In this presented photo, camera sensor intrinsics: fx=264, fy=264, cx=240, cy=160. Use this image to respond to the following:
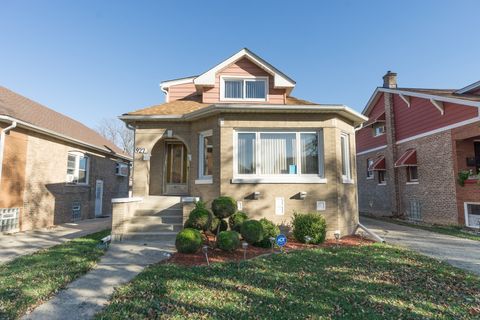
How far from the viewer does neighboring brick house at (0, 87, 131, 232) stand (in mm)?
9914

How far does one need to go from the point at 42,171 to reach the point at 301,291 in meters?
12.1

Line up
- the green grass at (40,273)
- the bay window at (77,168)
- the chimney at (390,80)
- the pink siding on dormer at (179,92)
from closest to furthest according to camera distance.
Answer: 1. the green grass at (40,273)
2. the pink siding on dormer at (179,92)
3. the bay window at (77,168)
4. the chimney at (390,80)

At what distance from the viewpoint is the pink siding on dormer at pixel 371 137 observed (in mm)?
17578

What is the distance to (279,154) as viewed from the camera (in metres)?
8.92

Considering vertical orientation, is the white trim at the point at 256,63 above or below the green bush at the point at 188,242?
above

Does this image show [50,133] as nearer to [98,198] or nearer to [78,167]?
[78,167]

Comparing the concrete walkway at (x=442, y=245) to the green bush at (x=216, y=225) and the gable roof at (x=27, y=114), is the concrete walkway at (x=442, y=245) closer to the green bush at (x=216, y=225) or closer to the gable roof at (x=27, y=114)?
the green bush at (x=216, y=225)

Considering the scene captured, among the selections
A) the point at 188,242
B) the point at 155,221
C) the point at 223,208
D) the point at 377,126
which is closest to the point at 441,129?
the point at 377,126

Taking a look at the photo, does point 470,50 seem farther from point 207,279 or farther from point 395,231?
point 207,279

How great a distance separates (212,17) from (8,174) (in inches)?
436

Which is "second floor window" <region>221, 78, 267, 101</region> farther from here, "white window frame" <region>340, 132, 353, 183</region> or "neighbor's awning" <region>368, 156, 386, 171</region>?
"neighbor's awning" <region>368, 156, 386, 171</region>

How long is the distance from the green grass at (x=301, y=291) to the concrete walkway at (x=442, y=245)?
2.82ft

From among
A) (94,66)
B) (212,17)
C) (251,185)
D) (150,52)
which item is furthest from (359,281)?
(94,66)

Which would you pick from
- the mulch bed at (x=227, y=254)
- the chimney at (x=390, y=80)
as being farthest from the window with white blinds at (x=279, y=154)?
the chimney at (x=390, y=80)
